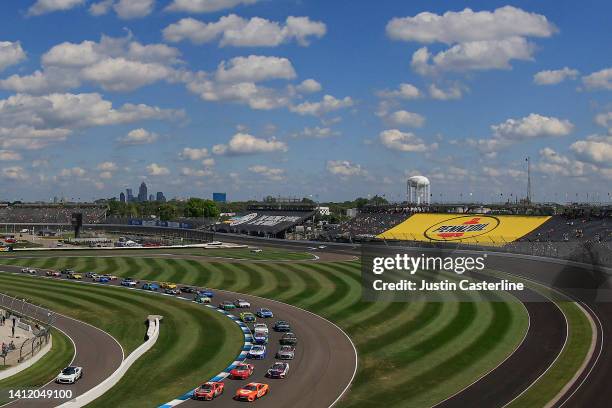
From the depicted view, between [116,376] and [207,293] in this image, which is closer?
[116,376]

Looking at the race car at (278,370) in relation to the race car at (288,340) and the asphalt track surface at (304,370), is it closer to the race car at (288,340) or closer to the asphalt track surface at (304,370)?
the asphalt track surface at (304,370)

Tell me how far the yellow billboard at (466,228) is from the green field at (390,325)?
126ft

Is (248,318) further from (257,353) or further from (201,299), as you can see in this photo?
(257,353)

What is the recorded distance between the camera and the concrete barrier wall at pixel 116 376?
1606 inches

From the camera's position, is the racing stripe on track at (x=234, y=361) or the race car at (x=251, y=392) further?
the racing stripe on track at (x=234, y=361)

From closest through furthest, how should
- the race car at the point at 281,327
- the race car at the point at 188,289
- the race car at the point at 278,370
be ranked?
the race car at the point at 278,370, the race car at the point at 281,327, the race car at the point at 188,289

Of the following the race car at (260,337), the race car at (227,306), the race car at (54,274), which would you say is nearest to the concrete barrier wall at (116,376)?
the race car at (260,337)

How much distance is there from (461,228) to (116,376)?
382ft

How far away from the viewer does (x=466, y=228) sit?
489 ft

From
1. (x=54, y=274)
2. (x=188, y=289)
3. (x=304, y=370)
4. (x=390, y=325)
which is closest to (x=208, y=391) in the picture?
(x=304, y=370)

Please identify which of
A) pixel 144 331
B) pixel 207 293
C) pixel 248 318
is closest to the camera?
pixel 144 331

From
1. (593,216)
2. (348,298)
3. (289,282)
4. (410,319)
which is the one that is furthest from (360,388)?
(593,216)

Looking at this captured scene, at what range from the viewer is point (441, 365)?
50781mm

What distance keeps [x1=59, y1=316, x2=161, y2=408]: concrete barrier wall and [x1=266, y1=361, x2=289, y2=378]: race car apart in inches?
445
